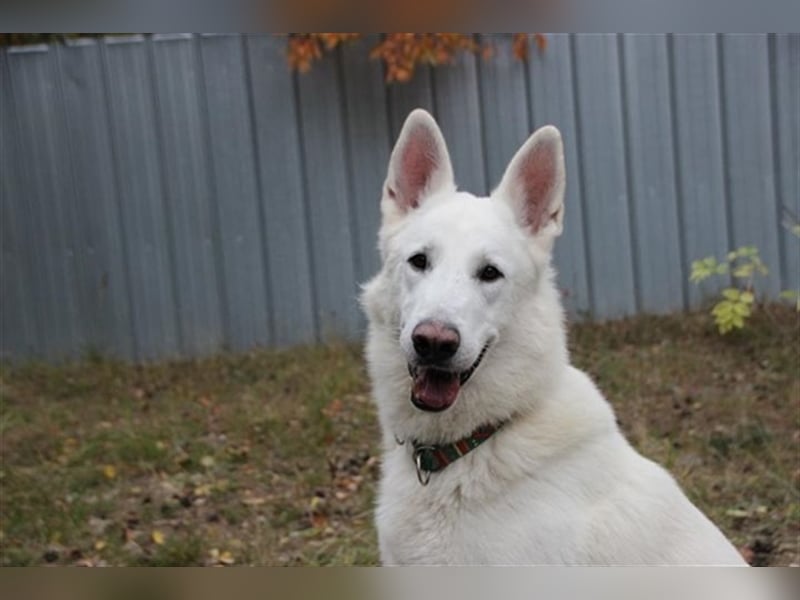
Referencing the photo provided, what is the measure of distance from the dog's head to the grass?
3.16 feet

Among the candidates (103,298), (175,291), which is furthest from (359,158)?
(103,298)

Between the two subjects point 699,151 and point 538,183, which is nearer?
point 538,183

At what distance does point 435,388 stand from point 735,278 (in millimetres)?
Result: 1793

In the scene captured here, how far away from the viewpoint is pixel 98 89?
3748mm

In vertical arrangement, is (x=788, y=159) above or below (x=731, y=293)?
above

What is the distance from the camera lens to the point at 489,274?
85.0 inches

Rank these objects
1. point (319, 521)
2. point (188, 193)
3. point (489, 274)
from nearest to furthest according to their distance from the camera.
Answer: point (489, 274) < point (319, 521) < point (188, 193)

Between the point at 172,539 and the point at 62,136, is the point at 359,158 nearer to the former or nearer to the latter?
the point at 62,136

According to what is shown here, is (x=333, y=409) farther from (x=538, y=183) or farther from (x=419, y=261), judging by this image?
(x=538, y=183)

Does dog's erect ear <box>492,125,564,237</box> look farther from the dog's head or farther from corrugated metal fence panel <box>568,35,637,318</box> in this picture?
corrugated metal fence panel <box>568,35,637,318</box>

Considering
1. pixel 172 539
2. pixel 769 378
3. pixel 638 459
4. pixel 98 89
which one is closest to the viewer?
pixel 638 459

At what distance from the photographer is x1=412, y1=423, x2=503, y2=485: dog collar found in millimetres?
2197

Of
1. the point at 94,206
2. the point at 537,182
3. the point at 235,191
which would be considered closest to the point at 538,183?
the point at 537,182

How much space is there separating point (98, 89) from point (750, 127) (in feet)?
7.64
